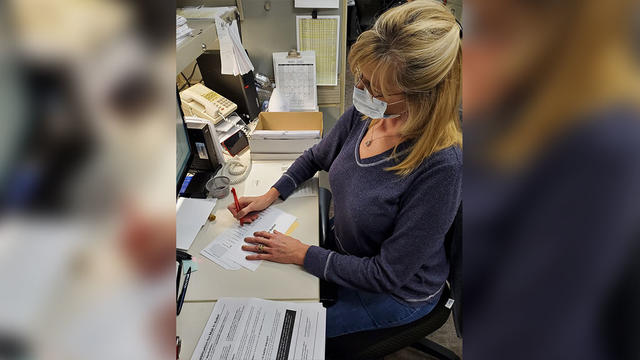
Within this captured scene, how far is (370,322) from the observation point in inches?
39.7

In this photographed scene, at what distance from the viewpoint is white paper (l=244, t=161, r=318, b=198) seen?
4.26 ft

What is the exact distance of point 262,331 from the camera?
806 mm

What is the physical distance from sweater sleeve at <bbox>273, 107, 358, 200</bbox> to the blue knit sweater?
96 millimetres

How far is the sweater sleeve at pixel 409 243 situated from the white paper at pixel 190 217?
381mm

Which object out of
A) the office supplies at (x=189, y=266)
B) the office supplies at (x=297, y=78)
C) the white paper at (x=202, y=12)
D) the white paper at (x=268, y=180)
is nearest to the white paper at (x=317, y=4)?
the office supplies at (x=297, y=78)

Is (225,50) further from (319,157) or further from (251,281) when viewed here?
(251,281)

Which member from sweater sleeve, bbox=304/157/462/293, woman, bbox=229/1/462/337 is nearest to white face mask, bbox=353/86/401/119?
woman, bbox=229/1/462/337

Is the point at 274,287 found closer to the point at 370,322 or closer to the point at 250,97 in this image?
the point at 370,322

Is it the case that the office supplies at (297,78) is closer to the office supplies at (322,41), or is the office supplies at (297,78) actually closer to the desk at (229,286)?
the office supplies at (322,41)

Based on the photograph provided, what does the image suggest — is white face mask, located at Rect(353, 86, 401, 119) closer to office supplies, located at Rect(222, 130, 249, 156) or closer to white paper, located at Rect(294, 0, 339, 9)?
office supplies, located at Rect(222, 130, 249, 156)

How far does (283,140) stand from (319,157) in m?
0.21

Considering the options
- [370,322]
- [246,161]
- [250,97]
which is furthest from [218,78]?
[370,322]

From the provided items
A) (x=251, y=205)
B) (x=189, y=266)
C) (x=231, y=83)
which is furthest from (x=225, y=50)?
(x=189, y=266)

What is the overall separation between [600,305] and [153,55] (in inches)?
9.7
